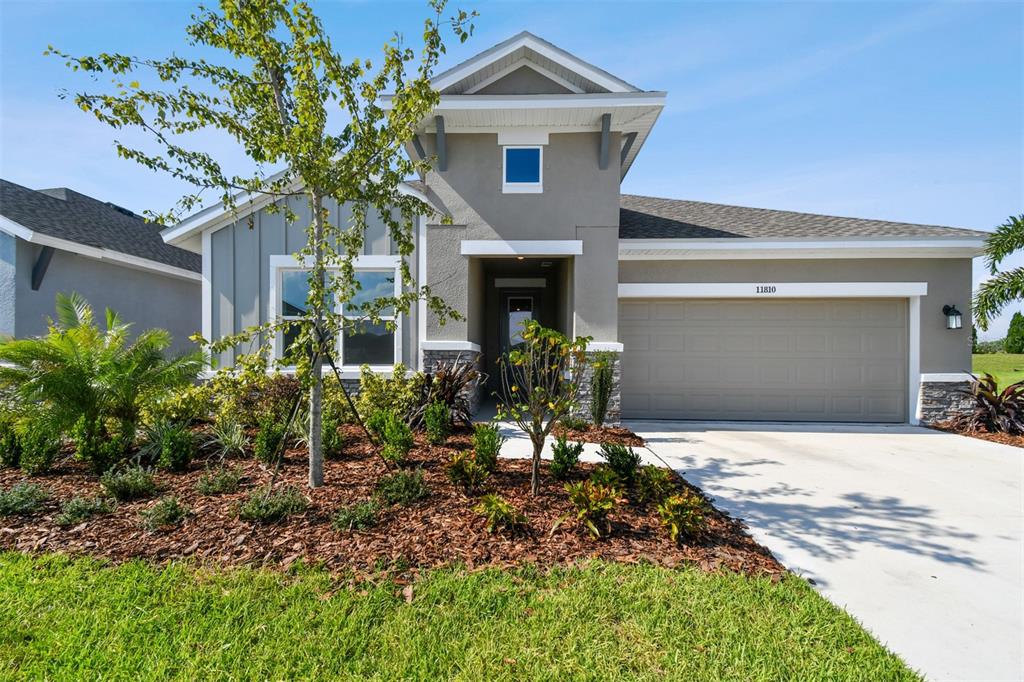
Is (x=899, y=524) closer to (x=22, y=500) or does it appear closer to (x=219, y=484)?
(x=219, y=484)

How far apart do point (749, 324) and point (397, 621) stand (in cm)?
850

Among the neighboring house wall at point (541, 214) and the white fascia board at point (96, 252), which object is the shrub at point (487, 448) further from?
the white fascia board at point (96, 252)

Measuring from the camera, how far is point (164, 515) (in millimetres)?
3342

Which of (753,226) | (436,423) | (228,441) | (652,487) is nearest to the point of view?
(652,487)

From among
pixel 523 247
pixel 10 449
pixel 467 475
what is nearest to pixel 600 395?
pixel 523 247

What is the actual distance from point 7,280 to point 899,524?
14.4m

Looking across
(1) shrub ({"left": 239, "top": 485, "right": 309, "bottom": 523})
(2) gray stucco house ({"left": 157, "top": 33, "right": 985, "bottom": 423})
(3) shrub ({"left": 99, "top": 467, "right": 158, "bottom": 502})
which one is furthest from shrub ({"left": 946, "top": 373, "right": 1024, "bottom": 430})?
(3) shrub ({"left": 99, "top": 467, "right": 158, "bottom": 502})

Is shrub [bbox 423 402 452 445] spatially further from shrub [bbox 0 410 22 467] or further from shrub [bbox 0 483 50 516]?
shrub [bbox 0 410 22 467]

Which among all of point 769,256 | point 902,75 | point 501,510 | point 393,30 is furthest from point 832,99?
point 501,510

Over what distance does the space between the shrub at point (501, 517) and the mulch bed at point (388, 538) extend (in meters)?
0.08

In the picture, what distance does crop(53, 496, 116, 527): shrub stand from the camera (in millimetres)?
3434

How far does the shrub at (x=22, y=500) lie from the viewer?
3.59 meters

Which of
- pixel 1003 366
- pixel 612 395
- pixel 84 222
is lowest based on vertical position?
pixel 612 395

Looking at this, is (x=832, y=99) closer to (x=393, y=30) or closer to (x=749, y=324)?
(x=749, y=324)
